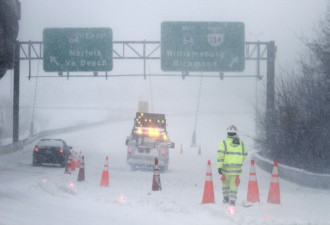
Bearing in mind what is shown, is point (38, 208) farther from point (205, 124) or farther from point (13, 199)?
point (205, 124)

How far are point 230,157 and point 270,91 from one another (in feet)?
59.2

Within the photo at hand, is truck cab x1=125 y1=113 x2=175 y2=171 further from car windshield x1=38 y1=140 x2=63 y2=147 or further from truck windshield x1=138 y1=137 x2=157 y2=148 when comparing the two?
car windshield x1=38 y1=140 x2=63 y2=147

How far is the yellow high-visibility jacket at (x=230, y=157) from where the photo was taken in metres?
12.4

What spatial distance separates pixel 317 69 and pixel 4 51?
14.8 m

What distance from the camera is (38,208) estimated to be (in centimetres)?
1233

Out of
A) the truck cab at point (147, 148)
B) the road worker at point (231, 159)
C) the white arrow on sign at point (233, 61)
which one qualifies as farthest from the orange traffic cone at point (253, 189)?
the white arrow on sign at point (233, 61)

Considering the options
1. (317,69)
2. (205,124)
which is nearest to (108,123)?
(205,124)

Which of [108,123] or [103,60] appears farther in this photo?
[108,123]

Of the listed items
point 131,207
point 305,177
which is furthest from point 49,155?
point 131,207

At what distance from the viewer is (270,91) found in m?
30.0

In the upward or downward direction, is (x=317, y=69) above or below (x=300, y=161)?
above

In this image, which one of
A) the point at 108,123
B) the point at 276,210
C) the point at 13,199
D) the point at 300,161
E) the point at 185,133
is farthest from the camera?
the point at 108,123

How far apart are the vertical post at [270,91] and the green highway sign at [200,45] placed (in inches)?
62.6

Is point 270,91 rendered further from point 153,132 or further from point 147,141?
point 147,141
